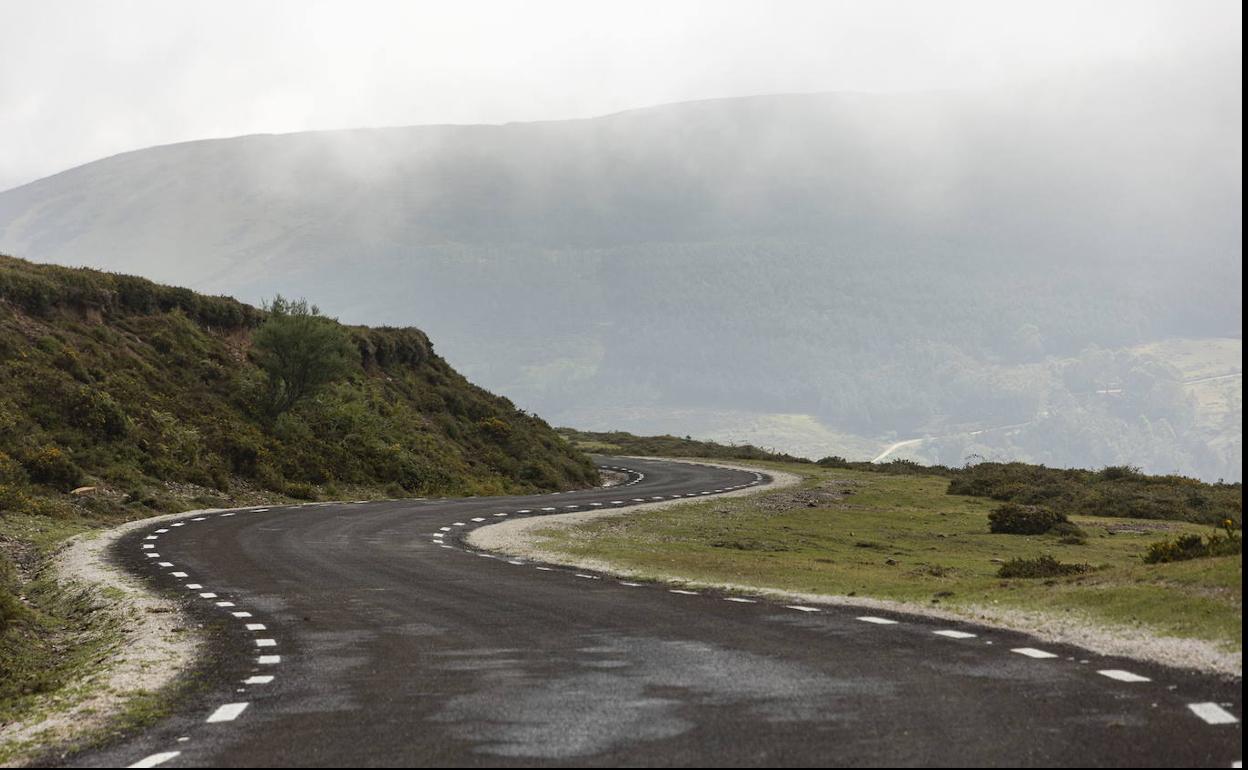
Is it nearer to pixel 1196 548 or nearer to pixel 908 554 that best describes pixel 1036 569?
pixel 1196 548

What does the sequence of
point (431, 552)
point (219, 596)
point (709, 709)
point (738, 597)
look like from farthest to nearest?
point (431, 552), point (219, 596), point (738, 597), point (709, 709)

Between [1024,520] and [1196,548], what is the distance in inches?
918

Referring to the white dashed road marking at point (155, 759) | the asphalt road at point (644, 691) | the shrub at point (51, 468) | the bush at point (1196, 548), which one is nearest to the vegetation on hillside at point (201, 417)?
the shrub at point (51, 468)

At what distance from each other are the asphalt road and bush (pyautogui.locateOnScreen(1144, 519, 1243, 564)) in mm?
5469

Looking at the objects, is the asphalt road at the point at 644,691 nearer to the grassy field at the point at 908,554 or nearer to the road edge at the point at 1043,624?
the road edge at the point at 1043,624

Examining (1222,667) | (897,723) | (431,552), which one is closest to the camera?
(897,723)

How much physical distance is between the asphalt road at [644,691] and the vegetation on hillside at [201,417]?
13.1 metres

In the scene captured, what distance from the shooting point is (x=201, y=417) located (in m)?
47.9

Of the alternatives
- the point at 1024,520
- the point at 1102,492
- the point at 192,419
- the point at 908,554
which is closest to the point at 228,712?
the point at 908,554

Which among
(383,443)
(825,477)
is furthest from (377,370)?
(825,477)

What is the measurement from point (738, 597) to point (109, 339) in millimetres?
42535

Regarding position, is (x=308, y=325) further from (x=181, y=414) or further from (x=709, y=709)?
(x=709, y=709)

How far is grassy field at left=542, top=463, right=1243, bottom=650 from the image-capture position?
1356 centimetres

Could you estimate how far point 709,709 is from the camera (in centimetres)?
877
